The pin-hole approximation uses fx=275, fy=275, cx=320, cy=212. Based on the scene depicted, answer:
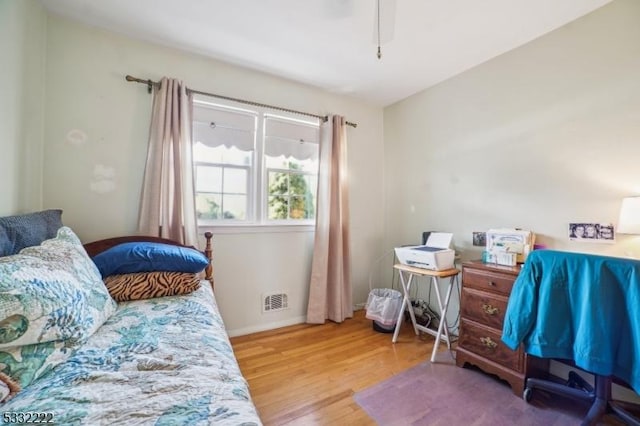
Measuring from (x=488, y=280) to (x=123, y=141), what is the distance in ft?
9.55

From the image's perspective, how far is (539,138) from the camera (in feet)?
6.89

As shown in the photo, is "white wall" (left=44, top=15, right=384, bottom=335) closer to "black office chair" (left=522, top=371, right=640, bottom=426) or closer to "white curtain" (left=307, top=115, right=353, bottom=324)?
"white curtain" (left=307, top=115, right=353, bottom=324)

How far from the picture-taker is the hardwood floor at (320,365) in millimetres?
1601

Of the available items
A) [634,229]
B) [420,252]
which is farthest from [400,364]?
[634,229]

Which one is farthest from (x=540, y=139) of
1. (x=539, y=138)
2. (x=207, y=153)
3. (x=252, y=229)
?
(x=207, y=153)

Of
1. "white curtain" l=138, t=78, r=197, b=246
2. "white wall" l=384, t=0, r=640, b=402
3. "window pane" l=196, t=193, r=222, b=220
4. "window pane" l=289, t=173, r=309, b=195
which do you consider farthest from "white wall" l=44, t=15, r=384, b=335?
"white wall" l=384, t=0, r=640, b=402

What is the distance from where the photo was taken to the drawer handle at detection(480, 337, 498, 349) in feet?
6.17

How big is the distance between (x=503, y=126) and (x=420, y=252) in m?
1.27

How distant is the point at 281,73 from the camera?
8.75ft

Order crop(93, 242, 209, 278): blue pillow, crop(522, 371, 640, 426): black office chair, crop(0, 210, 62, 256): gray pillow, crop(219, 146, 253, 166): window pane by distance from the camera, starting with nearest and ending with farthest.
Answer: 1. crop(0, 210, 62, 256): gray pillow
2. crop(522, 371, 640, 426): black office chair
3. crop(93, 242, 209, 278): blue pillow
4. crop(219, 146, 253, 166): window pane

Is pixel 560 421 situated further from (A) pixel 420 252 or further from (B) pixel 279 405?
(B) pixel 279 405

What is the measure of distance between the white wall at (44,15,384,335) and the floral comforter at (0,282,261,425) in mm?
1305

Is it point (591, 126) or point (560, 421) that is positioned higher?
point (591, 126)

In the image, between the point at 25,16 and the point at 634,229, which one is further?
the point at 25,16
